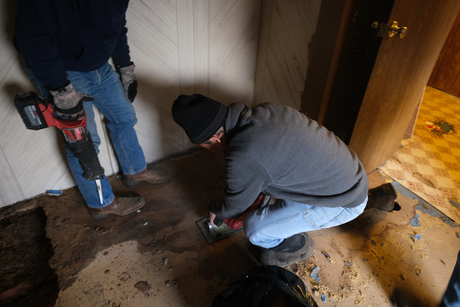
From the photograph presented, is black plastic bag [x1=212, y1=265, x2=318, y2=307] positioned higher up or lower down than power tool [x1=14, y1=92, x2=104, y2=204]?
lower down

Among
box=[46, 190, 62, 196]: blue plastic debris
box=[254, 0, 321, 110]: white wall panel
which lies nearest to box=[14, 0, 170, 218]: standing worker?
box=[46, 190, 62, 196]: blue plastic debris

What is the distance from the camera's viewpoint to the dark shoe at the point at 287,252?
1662 millimetres

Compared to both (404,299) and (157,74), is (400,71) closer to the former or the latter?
(404,299)

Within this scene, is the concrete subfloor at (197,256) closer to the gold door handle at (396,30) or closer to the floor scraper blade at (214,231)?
the floor scraper blade at (214,231)

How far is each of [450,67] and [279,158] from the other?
3.81 metres

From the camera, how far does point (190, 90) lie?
2291 mm

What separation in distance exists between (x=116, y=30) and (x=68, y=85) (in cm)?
36

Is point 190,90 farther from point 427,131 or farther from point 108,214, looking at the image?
point 427,131

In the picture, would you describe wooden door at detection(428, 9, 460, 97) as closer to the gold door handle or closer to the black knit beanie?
the gold door handle

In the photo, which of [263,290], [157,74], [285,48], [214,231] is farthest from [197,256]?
[285,48]

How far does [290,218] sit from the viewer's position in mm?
1430

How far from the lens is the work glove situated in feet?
5.88

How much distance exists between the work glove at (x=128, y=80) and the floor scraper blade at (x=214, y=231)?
0.95 m

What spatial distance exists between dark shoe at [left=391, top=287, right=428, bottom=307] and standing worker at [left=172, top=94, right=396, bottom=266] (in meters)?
0.57
